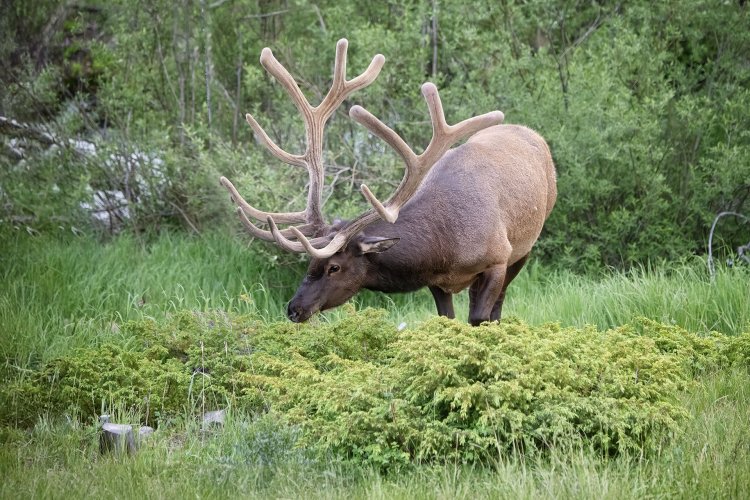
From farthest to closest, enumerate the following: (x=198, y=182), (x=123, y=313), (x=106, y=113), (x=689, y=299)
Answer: (x=106, y=113)
(x=198, y=182)
(x=123, y=313)
(x=689, y=299)

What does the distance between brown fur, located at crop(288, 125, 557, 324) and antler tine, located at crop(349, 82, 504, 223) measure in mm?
172

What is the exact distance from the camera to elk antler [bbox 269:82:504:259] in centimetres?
642

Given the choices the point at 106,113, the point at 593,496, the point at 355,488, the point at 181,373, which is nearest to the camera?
the point at 593,496

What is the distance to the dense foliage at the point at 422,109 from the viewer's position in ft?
31.6

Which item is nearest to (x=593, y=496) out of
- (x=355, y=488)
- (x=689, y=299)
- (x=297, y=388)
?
(x=355, y=488)

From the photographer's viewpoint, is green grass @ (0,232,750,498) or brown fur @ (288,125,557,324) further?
brown fur @ (288,125,557,324)

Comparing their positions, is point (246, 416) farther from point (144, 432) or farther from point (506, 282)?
point (506, 282)

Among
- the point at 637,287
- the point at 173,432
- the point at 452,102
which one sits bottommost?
the point at 173,432

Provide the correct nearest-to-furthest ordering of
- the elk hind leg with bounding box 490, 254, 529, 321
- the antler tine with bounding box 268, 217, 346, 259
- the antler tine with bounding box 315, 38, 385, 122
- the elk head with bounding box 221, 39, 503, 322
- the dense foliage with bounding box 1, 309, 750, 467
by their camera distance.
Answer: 1. the dense foliage with bounding box 1, 309, 750, 467
2. the antler tine with bounding box 268, 217, 346, 259
3. the elk head with bounding box 221, 39, 503, 322
4. the antler tine with bounding box 315, 38, 385, 122
5. the elk hind leg with bounding box 490, 254, 529, 321

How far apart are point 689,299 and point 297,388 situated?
3.53 meters

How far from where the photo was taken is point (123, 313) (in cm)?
849

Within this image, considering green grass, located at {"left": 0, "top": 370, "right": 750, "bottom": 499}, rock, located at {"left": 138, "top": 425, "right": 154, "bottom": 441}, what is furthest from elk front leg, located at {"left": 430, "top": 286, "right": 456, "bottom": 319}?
rock, located at {"left": 138, "top": 425, "right": 154, "bottom": 441}

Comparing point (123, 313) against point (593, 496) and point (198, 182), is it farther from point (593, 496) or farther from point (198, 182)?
point (593, 496)

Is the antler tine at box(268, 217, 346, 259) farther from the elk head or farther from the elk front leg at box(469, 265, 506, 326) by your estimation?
the elk front leg at box(469, 265, 506, 326)
